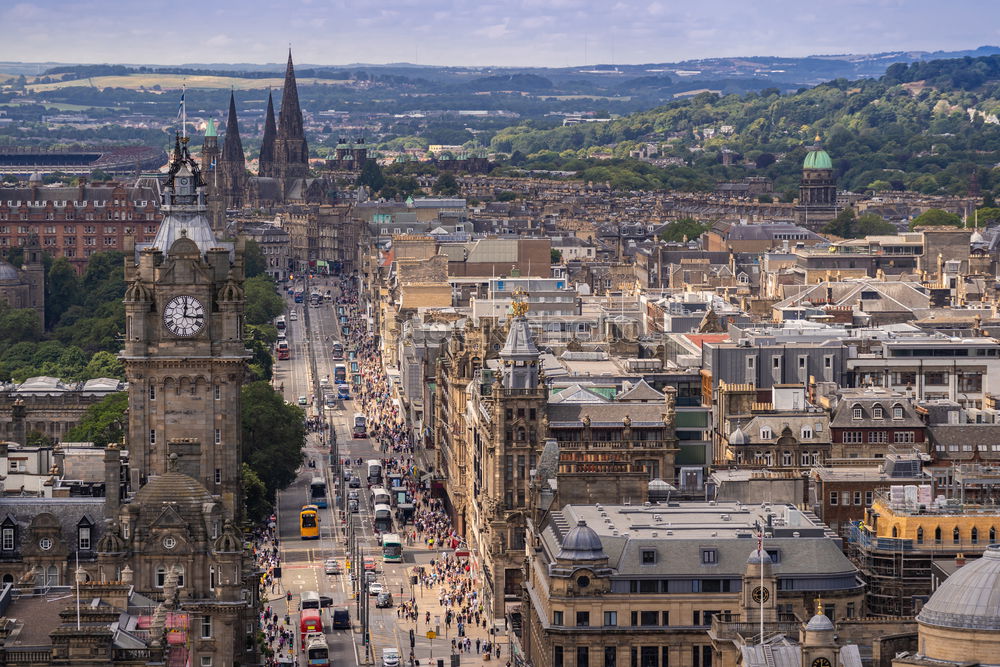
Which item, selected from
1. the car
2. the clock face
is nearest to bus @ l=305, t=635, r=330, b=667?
the car

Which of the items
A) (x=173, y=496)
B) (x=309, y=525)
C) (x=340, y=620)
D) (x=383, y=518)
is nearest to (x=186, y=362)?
(x=173, y=496)

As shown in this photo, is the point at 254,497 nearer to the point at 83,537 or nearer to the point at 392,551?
the point at 392,551

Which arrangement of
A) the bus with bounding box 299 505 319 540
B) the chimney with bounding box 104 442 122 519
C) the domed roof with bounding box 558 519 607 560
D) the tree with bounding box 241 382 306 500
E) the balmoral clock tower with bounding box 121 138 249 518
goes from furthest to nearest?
1. the tree with bounding box 241 382 306 500
2. the bus with bounding box 299 505 319 540
3. the balmoral clock tower with bounding box 121 138 249 518
4. the chimney with bounding box 104 442 122 519
5. the domed roof with bounding box 558 519 607 560

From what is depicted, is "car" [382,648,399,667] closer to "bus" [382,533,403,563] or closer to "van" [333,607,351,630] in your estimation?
"van" [333,607,351,630]

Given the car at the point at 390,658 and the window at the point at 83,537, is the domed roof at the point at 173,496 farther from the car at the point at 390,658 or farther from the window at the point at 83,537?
the car at the point at 390,658

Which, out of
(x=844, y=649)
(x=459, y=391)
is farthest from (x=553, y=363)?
(x=844, y=649)
